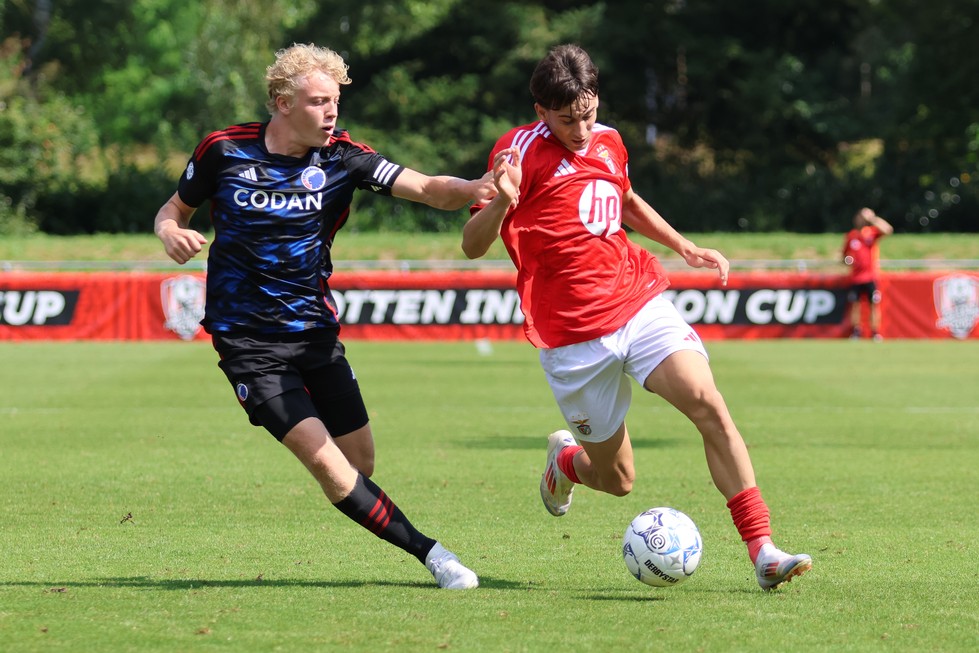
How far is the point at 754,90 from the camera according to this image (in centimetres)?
4825

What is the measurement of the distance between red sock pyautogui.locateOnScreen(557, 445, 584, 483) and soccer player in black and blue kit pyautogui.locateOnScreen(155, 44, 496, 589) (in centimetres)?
120

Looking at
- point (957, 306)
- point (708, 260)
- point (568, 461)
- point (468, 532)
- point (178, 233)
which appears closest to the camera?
point (178, 233)

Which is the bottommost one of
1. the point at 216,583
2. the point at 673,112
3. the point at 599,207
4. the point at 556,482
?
the point at 673,112

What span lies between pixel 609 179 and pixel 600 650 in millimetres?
2330

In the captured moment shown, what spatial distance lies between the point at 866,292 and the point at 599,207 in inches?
766

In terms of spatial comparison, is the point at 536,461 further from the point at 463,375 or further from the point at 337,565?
the point at 463,375

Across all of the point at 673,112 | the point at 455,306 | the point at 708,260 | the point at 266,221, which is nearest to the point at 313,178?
the point at 266,221

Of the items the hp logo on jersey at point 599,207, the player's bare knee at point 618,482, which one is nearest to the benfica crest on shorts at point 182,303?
the player's bare knee at point 618,482

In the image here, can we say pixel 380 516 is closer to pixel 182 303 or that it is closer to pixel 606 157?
pixel 606 157

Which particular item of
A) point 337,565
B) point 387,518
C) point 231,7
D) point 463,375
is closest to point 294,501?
point 337,565

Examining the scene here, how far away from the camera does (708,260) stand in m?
6.54

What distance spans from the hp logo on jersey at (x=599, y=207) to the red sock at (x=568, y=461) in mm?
1266

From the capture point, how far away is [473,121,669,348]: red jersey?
20.1 feet

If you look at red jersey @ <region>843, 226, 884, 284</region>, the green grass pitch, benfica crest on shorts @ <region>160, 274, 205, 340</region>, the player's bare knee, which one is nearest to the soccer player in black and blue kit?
the green grass pitch
